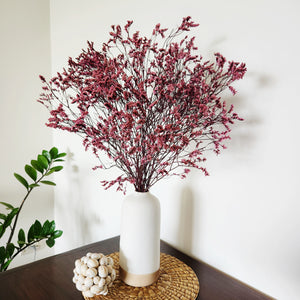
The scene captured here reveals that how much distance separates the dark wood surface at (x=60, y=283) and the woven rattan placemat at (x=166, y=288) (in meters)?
0.03

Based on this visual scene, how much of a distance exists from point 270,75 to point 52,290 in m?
0.93

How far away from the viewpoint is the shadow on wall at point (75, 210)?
1648 millimetres

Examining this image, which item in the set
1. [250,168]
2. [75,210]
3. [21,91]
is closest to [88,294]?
[250,168]

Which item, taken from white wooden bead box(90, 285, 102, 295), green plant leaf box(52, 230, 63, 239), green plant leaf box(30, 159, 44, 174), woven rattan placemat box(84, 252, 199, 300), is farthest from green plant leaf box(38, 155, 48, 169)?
white wooden bead box(90, 285, 102, 295)

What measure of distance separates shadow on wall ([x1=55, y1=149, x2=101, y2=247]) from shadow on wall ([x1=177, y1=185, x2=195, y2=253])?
2.05ft

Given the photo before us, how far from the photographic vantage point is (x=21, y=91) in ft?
5.66

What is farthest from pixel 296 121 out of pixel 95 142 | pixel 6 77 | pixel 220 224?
pixel 6 77

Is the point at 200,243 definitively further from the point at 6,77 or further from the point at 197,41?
the point at 6,77

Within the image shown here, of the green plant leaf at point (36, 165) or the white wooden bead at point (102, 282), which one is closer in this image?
the white wooden bead at point (102, 282)

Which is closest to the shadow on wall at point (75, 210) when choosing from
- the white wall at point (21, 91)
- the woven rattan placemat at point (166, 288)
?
the white wall at point (21, 91)

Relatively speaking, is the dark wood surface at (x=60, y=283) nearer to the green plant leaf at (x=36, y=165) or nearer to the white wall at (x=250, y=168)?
the white wall at (x=250, y=168)

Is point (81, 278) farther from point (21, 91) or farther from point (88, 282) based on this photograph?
point (21, 91)

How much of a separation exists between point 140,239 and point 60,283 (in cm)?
32

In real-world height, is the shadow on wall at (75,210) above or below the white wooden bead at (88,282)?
below
